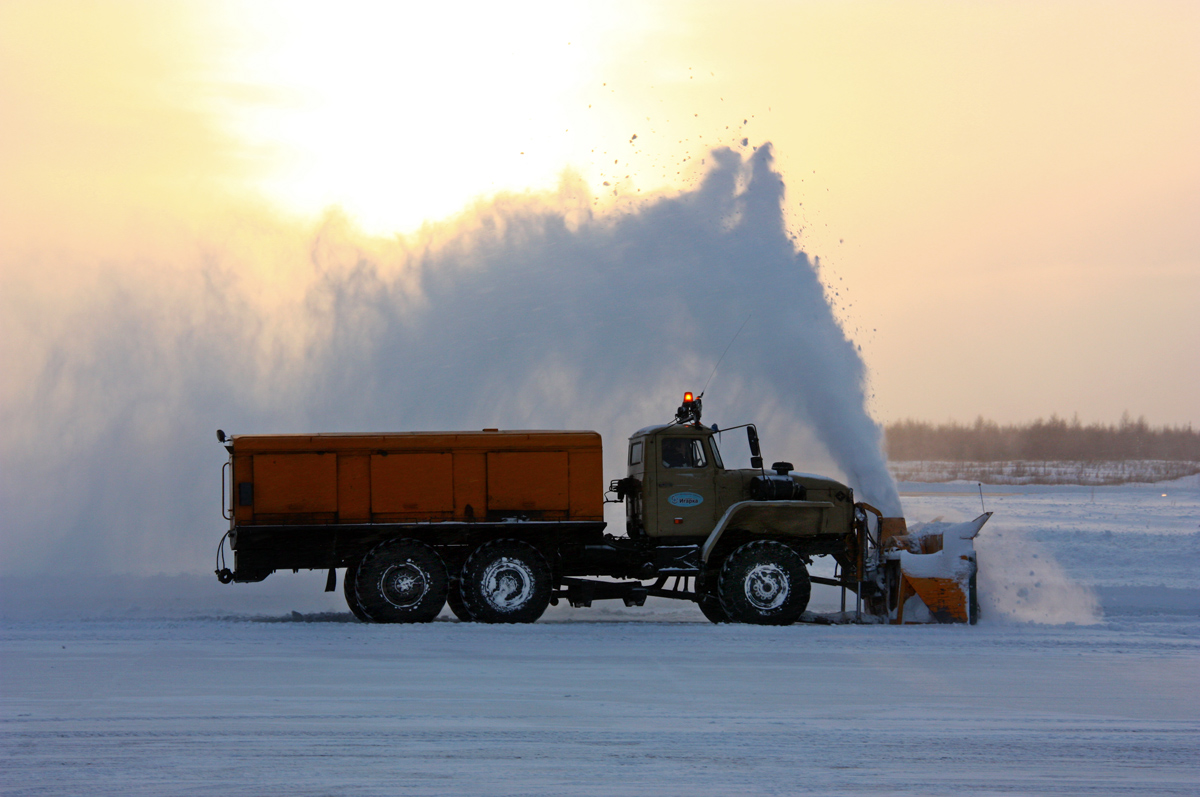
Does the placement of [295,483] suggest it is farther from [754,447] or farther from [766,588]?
[766,588]

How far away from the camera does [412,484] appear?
15367mm

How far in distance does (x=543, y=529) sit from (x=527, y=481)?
29.7 inches

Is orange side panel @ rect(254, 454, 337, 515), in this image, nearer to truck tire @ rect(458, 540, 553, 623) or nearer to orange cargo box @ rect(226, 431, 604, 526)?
orange cargo box @ rect(226, 431, 604, 526)

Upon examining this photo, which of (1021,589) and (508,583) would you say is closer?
(508,583)

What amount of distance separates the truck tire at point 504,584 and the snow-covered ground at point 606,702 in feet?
1.86

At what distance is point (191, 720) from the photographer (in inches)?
364

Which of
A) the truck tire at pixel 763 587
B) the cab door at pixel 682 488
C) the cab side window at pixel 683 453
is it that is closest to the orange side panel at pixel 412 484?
the cab door at pixel 682 488

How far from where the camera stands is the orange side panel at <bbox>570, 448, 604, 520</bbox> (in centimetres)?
1555

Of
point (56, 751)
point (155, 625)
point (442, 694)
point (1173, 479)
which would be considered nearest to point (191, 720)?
point (56, 751)

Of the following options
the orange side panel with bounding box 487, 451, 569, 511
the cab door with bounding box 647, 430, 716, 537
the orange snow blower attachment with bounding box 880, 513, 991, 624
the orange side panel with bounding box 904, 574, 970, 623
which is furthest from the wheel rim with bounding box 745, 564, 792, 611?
the orange side panel with bounding box 487, 451, 569, 511

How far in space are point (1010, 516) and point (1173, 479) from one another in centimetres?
4916

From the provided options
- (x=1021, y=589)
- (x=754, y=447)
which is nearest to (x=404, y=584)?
(x=754, y=447)

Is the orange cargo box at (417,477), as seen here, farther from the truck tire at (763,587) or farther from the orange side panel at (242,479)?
the truck tire at (763,587)

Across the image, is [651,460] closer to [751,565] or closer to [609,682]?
[751,565]
